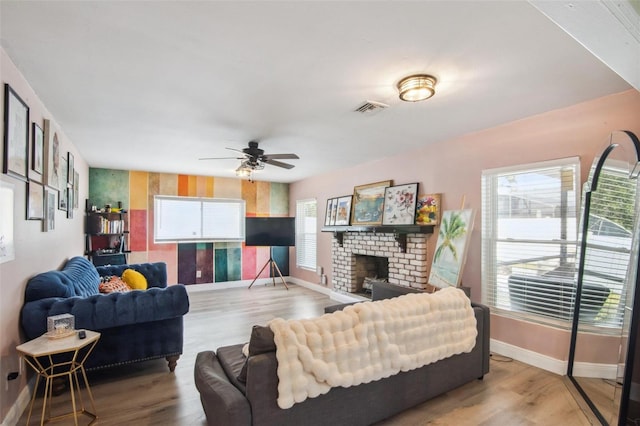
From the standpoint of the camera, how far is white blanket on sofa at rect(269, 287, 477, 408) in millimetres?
1749

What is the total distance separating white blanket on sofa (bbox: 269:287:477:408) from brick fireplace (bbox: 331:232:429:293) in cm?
176

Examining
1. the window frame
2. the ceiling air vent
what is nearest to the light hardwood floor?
the ceiling air vent

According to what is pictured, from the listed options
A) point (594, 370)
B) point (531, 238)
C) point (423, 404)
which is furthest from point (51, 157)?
point (594, 370)

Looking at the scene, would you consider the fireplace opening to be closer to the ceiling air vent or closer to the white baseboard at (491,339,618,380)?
the white baseboard at (491,339,618,380)

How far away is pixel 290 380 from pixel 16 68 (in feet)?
9.12

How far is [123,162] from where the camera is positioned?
539 cm

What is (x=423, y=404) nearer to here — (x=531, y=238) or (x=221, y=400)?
(x=221, y=400)

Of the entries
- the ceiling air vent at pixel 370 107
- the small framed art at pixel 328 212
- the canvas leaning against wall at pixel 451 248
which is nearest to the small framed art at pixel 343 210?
the small framed art at pixel 328 212

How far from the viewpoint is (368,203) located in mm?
5305

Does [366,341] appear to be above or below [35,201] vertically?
below

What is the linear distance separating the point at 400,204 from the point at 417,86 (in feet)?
8.26

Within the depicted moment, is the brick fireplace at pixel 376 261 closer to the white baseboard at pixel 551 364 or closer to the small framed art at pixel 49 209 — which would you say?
the white baseboard at pixel 551 364

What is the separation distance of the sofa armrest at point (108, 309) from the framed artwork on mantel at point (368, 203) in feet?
10.5

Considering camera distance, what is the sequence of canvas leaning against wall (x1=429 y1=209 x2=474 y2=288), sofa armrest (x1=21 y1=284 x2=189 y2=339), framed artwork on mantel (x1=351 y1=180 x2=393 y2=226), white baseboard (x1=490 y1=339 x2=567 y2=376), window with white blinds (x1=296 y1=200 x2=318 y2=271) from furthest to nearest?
window with white blinds (x1=296 y1=200 x2=318 y2=271), framed artwork on mantel (x1=351 y1=180 x2=393 y2=226), canvas leaning against wall (x1=429 y1=209 x2=474 y2=288), white baseboard (x1=490 y1=339 x2=567 y2=376), sofa armrest (x1=21 y1=284 x2=189 y2=339)
